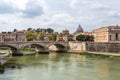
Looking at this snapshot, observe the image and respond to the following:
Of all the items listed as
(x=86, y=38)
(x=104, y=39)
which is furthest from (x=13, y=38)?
(x=104, y=39)

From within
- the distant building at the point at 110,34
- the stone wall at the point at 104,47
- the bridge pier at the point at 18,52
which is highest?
the distant building at the point at 110,34

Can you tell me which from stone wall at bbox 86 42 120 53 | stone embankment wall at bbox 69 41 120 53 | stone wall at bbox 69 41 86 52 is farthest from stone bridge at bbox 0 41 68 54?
stone wall at bbox 86 42 120 53

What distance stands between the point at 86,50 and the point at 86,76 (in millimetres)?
20817

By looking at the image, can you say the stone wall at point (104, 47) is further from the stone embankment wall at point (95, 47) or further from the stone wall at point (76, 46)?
the stone wall at point (76, 46)

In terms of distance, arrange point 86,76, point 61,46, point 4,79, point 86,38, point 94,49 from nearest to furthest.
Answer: point 4,79
point 86,76
point 94,49
point 61,46
point 86,38

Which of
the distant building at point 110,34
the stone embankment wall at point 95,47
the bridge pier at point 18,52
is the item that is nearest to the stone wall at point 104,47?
the stone embankment wall at point 95,47

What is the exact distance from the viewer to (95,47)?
36781 mm

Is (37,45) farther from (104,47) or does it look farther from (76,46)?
(104,47)

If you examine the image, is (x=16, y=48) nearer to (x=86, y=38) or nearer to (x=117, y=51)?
(x=117, y=51)

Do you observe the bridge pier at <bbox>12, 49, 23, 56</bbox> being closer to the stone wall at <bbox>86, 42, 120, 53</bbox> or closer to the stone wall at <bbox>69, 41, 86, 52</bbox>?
the stone wall at <bbox>69, 41, 86, 52</bbox>

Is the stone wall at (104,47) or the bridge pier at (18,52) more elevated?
the stone wall at (104,47)

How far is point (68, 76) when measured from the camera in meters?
16.6

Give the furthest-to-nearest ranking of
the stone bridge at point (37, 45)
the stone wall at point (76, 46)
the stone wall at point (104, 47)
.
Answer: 1. the stone wall at point (76, 46)
2. the stone wall at point (104, 47)
3. the stone bridge at point (37, 45)

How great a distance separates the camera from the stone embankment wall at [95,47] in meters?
34.8
